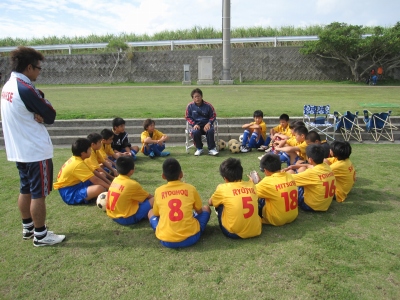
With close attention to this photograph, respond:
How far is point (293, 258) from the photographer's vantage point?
328 centimetres

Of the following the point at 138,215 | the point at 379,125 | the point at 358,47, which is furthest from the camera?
the point at 358,47

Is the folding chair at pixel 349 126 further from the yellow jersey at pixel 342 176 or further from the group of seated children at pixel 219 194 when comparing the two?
the yellow jersey at pixel 342 176

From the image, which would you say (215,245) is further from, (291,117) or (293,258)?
(291,117)

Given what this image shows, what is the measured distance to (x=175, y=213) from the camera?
3.43m

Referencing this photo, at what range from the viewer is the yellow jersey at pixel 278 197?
3846 mm

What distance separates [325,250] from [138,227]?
2189mm

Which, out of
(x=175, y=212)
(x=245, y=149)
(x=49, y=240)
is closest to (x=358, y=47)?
(x=245, y=149)

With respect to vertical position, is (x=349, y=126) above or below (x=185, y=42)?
below

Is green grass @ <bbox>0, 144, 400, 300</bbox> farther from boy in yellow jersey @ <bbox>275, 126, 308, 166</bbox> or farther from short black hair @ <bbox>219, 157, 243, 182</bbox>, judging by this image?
boy in yellow jersey @ <bbox>275, 126, 308, 166</bbox>

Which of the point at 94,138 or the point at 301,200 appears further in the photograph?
the point at 94,138

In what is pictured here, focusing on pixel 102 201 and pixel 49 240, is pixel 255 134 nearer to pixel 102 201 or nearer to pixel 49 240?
pixel 102 201

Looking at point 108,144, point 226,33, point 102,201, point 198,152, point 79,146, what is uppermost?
point 226,33

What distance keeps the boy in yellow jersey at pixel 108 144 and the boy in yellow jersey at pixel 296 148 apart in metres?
3.28

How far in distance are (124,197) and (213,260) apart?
1.39m
